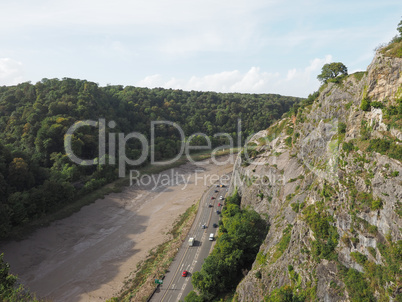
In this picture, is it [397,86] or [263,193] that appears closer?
[397,86]

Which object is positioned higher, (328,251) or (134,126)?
(134,126)

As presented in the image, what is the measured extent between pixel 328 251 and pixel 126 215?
189 feet

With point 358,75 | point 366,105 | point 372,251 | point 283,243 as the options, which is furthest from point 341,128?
point 372,251

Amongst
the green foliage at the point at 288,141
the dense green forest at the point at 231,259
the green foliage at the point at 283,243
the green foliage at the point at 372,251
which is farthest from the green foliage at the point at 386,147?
the green foliage at the point at 288,141

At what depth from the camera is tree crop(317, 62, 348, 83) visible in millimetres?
49000

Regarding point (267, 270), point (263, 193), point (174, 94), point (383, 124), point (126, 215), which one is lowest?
point (126, 215)

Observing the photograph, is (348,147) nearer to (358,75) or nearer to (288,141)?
(358,75)

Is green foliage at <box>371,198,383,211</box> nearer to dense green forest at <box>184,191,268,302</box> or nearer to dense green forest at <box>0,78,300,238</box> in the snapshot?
dense green forest at <box>184,191,268,302</box>

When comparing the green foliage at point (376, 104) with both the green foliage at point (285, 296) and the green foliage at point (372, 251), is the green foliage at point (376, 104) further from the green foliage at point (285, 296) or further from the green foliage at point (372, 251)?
the green foliage at point (285, 296)

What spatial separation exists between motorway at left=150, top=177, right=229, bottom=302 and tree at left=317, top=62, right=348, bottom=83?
38.9 meters

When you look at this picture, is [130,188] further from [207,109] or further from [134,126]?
[207,109]

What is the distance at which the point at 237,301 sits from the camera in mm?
29812

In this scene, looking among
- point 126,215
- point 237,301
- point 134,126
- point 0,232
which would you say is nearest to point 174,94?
point 134,126

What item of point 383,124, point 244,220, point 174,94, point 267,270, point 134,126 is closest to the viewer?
point 383,124
